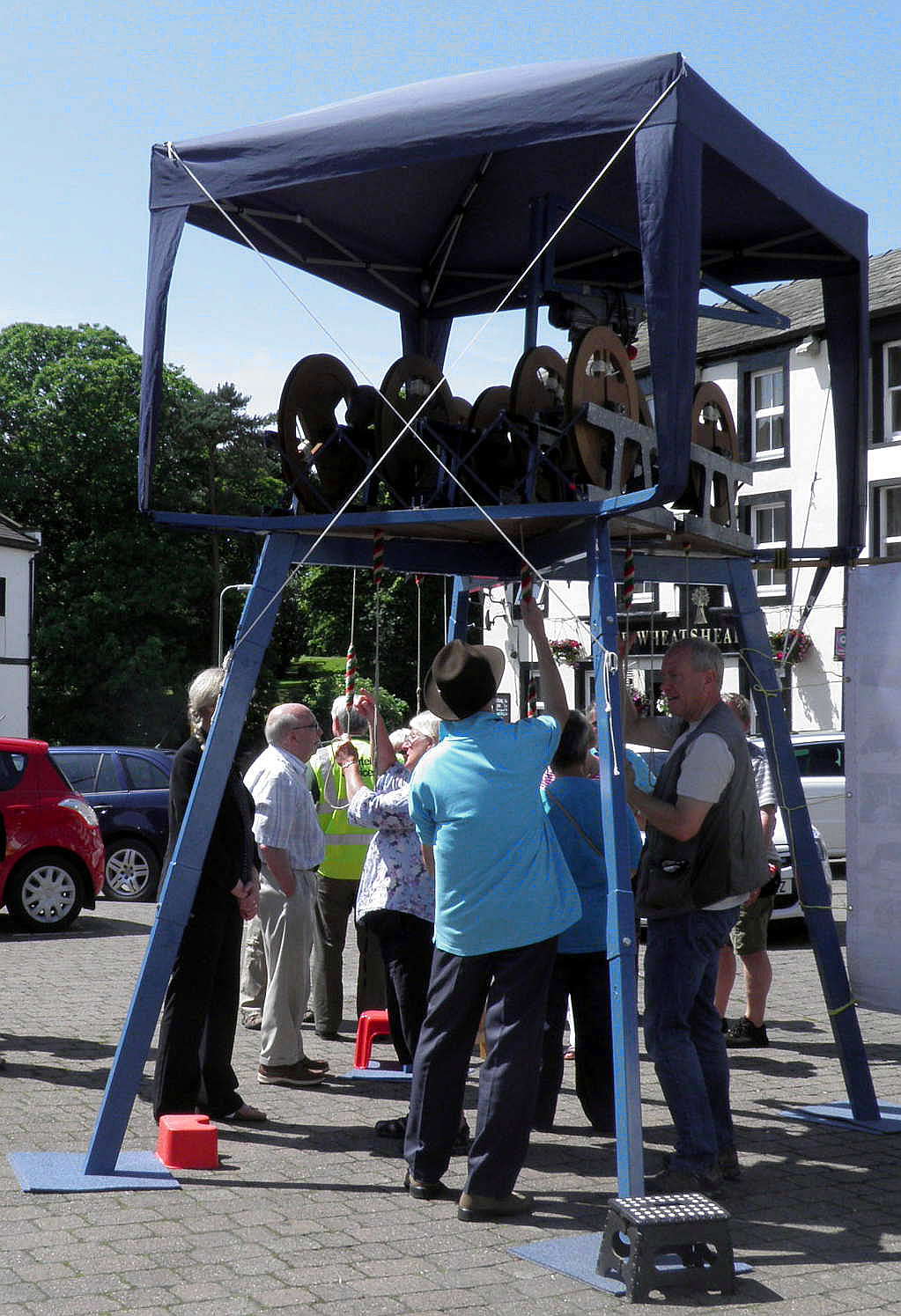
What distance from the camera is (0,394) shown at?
51.8 meters

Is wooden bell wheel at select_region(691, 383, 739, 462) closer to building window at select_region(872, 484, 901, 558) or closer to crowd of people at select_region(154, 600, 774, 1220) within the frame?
crowd of people at select_region(154, 600, 774, 1220)

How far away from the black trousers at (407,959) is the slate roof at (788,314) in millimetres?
25054

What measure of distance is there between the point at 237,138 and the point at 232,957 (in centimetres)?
359

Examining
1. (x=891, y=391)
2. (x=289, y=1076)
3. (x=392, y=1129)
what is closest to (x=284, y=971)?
(x=289, y=1076)

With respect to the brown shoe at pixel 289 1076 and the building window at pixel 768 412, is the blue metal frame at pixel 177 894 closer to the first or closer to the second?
the brown shoe at pixel 289 1076

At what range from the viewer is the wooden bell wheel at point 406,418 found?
661cm

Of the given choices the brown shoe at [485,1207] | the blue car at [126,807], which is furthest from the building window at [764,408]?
the brown shoe at [485,1207]

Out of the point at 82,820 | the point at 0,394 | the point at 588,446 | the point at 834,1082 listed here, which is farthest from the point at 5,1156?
the point at 0,394

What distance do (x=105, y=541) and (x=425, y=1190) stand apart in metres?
46.2

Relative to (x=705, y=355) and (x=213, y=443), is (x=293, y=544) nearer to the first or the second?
(x=705, y=355)

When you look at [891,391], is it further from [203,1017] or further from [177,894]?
[177,894]

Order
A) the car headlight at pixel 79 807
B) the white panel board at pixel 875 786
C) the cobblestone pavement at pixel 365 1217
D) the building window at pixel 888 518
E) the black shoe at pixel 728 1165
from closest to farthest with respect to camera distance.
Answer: the cobblestone pavement at pixel 365 1217 → the black shoe at pixel 728 1165 → the white panel board at pixel 875 786 → the car headlight at pixel 79 807 → the building window at pixel 888 518

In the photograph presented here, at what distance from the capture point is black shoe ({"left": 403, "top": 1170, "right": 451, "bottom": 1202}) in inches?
235

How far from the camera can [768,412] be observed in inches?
1480
